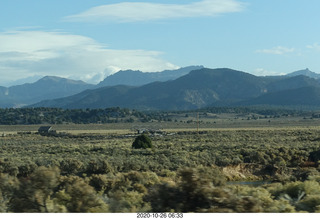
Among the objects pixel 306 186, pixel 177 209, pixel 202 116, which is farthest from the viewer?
pixel 202 116

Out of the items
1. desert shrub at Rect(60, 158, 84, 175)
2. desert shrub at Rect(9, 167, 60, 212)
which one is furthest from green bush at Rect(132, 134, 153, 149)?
desert shrub at Rect(9, 167, 60, 212)

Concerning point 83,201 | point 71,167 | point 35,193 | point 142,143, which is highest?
point 35,193

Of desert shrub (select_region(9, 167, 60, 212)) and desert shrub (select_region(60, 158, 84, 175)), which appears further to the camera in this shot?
desert shrub (select_region(60, 158, 84, 175))

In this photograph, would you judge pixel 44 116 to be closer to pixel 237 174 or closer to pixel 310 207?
pixel 237 174

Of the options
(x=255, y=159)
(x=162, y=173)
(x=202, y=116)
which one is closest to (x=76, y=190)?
(x=162, y=173)

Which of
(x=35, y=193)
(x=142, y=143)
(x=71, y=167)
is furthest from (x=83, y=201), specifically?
(x=142, y=143)

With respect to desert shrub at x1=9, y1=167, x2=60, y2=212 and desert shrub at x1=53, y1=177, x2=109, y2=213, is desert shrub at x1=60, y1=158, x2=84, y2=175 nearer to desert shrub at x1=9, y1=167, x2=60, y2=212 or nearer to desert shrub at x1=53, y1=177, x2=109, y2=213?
desert shrub at x1=9, y1=167, x2=60, y2=212

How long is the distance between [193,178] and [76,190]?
272cm

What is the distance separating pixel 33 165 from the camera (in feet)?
97.5

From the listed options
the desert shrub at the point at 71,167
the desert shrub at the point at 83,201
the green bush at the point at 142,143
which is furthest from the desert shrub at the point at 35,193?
the green bush at the point at 142,143

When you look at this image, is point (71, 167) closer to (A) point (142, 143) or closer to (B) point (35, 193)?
(A) point (142, 143)

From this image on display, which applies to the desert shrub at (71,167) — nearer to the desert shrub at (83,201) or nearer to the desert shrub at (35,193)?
the desert shrub at (35,193)

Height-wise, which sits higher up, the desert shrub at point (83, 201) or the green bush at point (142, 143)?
the desert shrub at point (83, 201)

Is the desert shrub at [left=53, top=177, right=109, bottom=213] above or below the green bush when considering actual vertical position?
above
